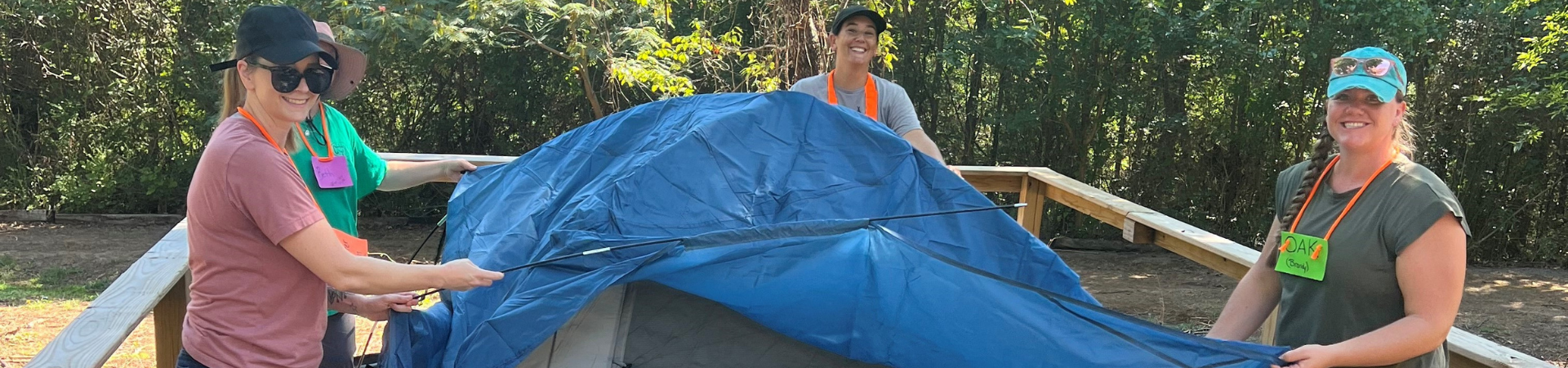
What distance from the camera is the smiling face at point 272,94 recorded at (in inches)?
70.6

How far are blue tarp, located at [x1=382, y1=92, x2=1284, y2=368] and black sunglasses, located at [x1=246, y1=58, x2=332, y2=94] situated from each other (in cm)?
58

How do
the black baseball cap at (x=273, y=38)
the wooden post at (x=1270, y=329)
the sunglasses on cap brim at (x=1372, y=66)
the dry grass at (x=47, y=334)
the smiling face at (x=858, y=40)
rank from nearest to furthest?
the black baseball cap at (x=273, y=38) < the sunglasses on cap brim at (x=1372, y=66) < the wooden post at (x=1270, y=329) < the smiling face at (x=858, y=40) < the dry grass at (x=47, y=334)

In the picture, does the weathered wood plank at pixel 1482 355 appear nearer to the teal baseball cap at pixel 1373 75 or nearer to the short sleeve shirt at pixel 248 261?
the teal baseball cap at pixel 1373 75

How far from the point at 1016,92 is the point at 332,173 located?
7.58 metres

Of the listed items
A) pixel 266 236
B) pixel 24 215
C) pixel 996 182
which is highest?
pixel 266 236

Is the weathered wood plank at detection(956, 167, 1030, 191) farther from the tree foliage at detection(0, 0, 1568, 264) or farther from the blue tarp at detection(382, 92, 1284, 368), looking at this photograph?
the tree foliage at detection(0, 0, 1568, 264)

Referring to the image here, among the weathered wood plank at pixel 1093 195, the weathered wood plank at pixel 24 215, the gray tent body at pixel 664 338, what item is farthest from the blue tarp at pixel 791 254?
the weathered wood plank at pixel 24 215

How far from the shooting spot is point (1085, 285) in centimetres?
768

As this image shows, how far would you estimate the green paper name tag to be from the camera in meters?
1.90

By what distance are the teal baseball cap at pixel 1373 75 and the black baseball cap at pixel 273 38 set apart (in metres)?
1.79

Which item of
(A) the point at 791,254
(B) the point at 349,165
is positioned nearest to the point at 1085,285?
(A) the point at 791,254

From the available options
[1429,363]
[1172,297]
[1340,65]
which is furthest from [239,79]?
[1172,297]

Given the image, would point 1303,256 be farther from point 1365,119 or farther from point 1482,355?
point 1482,355

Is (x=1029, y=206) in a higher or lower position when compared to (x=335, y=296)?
lower
